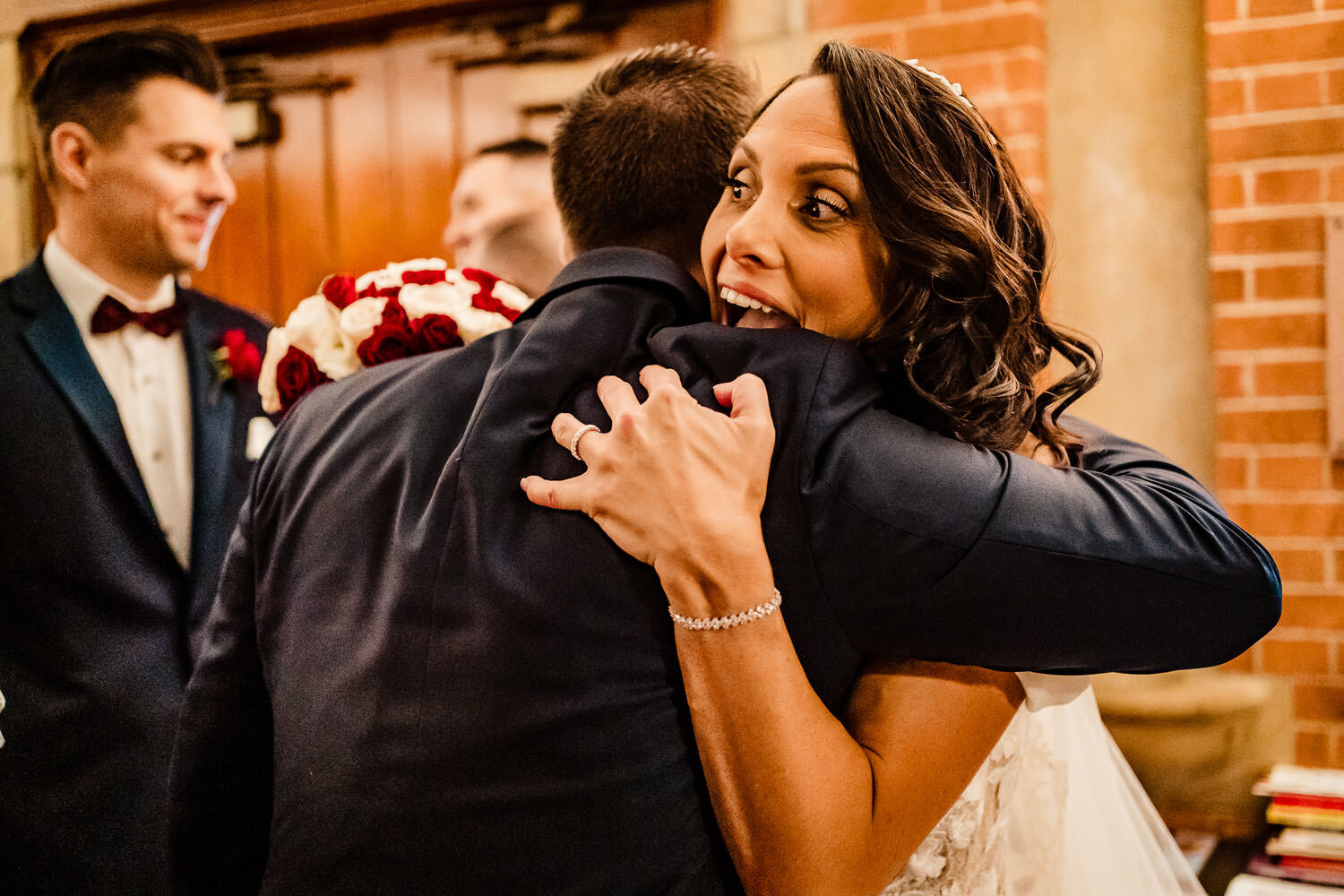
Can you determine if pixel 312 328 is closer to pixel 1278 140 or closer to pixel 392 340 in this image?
pixel 392 340

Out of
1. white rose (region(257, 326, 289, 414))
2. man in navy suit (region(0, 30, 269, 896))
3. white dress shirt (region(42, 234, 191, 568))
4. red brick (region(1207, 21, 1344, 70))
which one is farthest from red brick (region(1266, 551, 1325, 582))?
white dress shirt (region(42, 234, 191, 568))

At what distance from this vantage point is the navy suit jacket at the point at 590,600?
1.05m

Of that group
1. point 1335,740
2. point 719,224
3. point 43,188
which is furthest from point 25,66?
point 1335,740

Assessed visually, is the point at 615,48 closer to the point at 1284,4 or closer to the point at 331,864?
the point at 1284,4

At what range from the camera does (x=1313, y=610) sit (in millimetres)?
2637

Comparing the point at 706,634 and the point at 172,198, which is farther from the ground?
the point at 172,198

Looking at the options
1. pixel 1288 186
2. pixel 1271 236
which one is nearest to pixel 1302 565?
pixel 1271 236

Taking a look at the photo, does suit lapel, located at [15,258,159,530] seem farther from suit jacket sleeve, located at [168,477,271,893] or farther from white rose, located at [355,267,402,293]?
suit jacket sleeve, located at [168,477,271,893]

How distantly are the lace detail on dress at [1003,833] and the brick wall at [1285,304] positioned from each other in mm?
1334

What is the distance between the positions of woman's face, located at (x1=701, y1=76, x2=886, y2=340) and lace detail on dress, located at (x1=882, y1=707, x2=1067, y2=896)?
0.64m

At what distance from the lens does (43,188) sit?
4.14m

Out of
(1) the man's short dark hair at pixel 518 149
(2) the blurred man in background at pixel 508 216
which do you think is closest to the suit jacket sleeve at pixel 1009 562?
(2) the blurred man in background at pixel 508 216

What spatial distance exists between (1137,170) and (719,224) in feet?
6.34

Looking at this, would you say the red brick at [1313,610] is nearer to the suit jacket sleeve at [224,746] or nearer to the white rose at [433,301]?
the white rose at [433,301]
